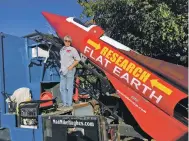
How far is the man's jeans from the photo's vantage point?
6.08m

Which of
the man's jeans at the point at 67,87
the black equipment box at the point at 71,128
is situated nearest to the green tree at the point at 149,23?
the man's jeans at the point at 67,87

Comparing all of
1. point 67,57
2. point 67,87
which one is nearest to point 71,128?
point 67,87

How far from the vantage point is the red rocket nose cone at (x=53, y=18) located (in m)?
6.95

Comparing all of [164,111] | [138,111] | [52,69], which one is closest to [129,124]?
[138,111]

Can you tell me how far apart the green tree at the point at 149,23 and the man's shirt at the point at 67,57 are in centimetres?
100

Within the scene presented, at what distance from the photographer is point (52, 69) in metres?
7.19

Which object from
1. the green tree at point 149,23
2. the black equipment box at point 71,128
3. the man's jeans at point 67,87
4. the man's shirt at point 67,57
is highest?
the green tree at point 149,23

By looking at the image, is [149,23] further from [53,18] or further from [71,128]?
[71,128]

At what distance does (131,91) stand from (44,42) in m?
2.47

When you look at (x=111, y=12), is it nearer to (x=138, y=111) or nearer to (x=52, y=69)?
(x=52, y=69)

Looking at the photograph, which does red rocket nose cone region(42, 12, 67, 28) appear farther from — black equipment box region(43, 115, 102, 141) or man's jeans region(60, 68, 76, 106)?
black equipment box region(43, 115, 102, 141)

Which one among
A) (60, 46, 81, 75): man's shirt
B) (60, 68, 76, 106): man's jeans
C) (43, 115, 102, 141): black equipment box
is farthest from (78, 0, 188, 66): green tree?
(43, 115, 102, 141): black equipment box

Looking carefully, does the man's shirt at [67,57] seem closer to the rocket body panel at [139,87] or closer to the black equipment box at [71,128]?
the rocket body panel at [139,87]

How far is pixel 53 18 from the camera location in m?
7.15
